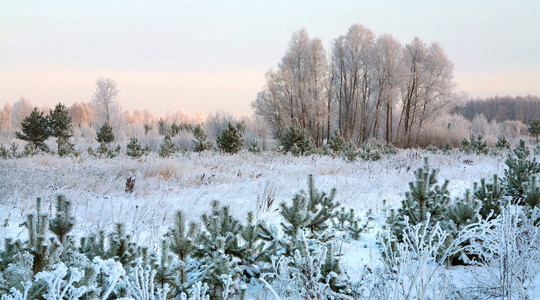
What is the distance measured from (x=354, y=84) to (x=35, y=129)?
2151 cm

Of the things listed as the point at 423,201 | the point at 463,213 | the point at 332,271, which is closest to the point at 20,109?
the point at 423,201

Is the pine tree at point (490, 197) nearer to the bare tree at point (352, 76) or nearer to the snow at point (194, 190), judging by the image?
the snow at point (194, 190)

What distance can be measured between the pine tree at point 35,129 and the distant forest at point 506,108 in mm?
55590

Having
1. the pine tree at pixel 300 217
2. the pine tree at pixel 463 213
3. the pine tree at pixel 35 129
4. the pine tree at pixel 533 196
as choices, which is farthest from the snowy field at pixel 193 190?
the pine tree at pixel 35 129

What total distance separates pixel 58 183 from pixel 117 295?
664 cm

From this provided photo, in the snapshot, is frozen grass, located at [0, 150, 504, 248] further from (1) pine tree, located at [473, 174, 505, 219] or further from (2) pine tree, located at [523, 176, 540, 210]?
(2) pine tree, located at [523, 176, 540, 210]

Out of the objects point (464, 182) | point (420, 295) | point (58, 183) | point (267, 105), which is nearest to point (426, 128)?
point (267, 105)

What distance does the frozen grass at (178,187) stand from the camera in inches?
216

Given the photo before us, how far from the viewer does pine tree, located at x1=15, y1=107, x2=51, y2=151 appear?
80.1 feet

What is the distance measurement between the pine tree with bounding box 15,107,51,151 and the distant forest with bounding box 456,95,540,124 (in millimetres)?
55590

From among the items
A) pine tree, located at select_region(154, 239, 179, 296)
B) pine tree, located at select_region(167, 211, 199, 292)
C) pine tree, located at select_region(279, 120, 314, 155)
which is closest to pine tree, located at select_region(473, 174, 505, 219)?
pine tree, located at select_region(167, 211, 199, 292)

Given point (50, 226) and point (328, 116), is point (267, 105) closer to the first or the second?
point (328, 116)

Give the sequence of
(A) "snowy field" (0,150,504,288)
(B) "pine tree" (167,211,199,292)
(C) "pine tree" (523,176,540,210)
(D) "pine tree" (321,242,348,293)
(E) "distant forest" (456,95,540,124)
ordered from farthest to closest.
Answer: (E) "distant forest" (456,95,540,124), (A) "snowy field" (0,150,504,288), (C) "pine tree" (523,176,540,210), (B) "pine tree" (167,211,199,292), (D) "pine tree" (321,242,348,293)

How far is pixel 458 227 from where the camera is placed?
433 centimetres
